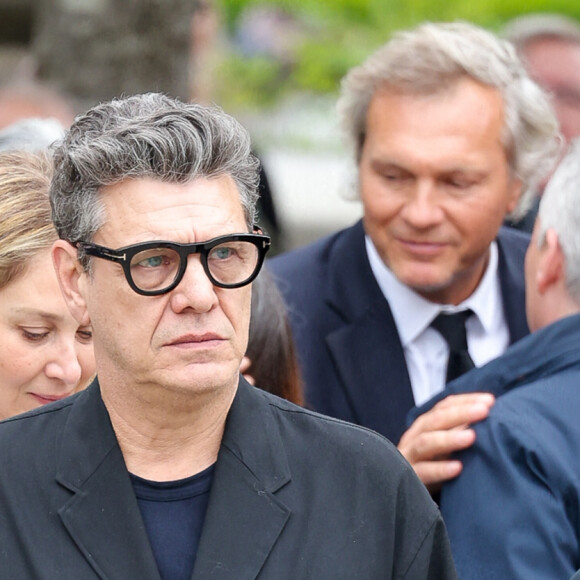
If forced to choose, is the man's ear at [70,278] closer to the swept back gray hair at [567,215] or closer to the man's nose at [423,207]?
the swept back gray hair at [567,215]

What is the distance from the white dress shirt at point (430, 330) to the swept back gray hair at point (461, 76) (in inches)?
17.3

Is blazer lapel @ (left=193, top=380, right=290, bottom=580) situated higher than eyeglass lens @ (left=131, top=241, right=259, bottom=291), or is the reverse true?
eyeglass lens @ (left=131, top=241, right=259, bottom=291)

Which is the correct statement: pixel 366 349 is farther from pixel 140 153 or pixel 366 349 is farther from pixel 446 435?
pixel 140 153

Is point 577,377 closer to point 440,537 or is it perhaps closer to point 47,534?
point 440,537

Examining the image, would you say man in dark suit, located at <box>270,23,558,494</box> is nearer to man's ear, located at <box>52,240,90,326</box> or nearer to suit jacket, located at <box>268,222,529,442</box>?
suit jacket, located at <box>268,222,529,442</box>

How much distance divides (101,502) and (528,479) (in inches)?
37.5

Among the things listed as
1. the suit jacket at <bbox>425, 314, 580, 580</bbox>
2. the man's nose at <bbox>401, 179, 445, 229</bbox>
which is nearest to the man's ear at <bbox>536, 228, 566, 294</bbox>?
the suit jacket at <bbox>425, 314, 580, 580</bbox>

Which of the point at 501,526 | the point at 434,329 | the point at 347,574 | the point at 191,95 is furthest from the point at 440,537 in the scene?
the point at 191,95

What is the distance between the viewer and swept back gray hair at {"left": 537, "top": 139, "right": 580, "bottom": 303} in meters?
2.89

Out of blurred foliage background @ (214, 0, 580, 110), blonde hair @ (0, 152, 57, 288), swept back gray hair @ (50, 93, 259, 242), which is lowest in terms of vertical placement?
blurred foliage background @ (214, 0, 580, 110)

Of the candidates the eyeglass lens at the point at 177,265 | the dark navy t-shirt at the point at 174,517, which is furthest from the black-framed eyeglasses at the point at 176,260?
the dark navy t-shirt at the point at 174,517

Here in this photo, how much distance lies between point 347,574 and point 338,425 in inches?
11.8

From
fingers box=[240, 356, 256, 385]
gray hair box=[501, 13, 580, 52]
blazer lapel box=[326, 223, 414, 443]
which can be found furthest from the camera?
gray hair box=[501, 13, 580, 52]

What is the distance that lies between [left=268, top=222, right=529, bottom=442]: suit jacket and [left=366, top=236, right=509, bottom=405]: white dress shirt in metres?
0.05
